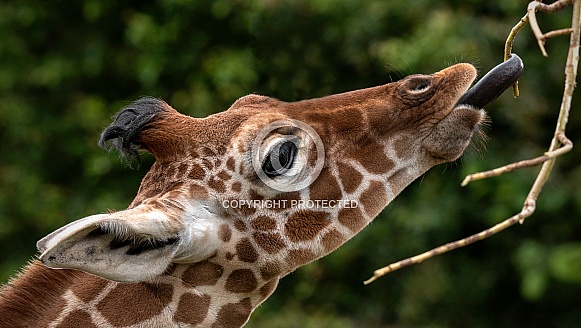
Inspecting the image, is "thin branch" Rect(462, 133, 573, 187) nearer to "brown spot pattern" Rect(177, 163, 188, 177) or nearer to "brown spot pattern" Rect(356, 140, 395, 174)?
"brown spot pattern" Rect(356, 140, 395, 174)

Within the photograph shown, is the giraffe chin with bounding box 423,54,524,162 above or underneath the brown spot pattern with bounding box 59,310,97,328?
above

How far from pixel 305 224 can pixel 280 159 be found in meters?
0.23

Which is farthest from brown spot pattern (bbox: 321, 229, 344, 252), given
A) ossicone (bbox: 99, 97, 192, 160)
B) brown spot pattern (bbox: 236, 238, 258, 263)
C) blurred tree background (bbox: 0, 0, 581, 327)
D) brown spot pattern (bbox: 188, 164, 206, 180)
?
blurred tree background (bbox: 0, 0, 581, 327)

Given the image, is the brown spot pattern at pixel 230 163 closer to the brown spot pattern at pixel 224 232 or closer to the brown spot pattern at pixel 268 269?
the brown spot pattern at pixel 224 232

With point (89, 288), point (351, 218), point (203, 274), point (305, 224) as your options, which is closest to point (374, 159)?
point (351, 218)

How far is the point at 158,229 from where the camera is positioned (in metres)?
2.62

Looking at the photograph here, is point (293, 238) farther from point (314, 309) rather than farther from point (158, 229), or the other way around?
point (314, 309)

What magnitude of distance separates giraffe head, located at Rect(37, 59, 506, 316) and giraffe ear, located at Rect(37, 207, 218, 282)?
0.07 metres

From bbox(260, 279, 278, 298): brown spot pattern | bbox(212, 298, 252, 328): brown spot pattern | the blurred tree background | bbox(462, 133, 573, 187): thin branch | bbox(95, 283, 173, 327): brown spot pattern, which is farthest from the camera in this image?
the blurred tree background

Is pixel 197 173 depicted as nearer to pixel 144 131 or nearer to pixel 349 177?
pixel 144 131

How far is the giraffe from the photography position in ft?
9.30

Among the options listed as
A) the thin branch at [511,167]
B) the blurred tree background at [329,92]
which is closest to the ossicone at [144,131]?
the thin branch at [511,167]

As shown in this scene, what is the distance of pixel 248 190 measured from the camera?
2.99 metres

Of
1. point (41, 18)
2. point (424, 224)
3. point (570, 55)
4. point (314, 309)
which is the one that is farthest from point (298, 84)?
point (41, 18)
